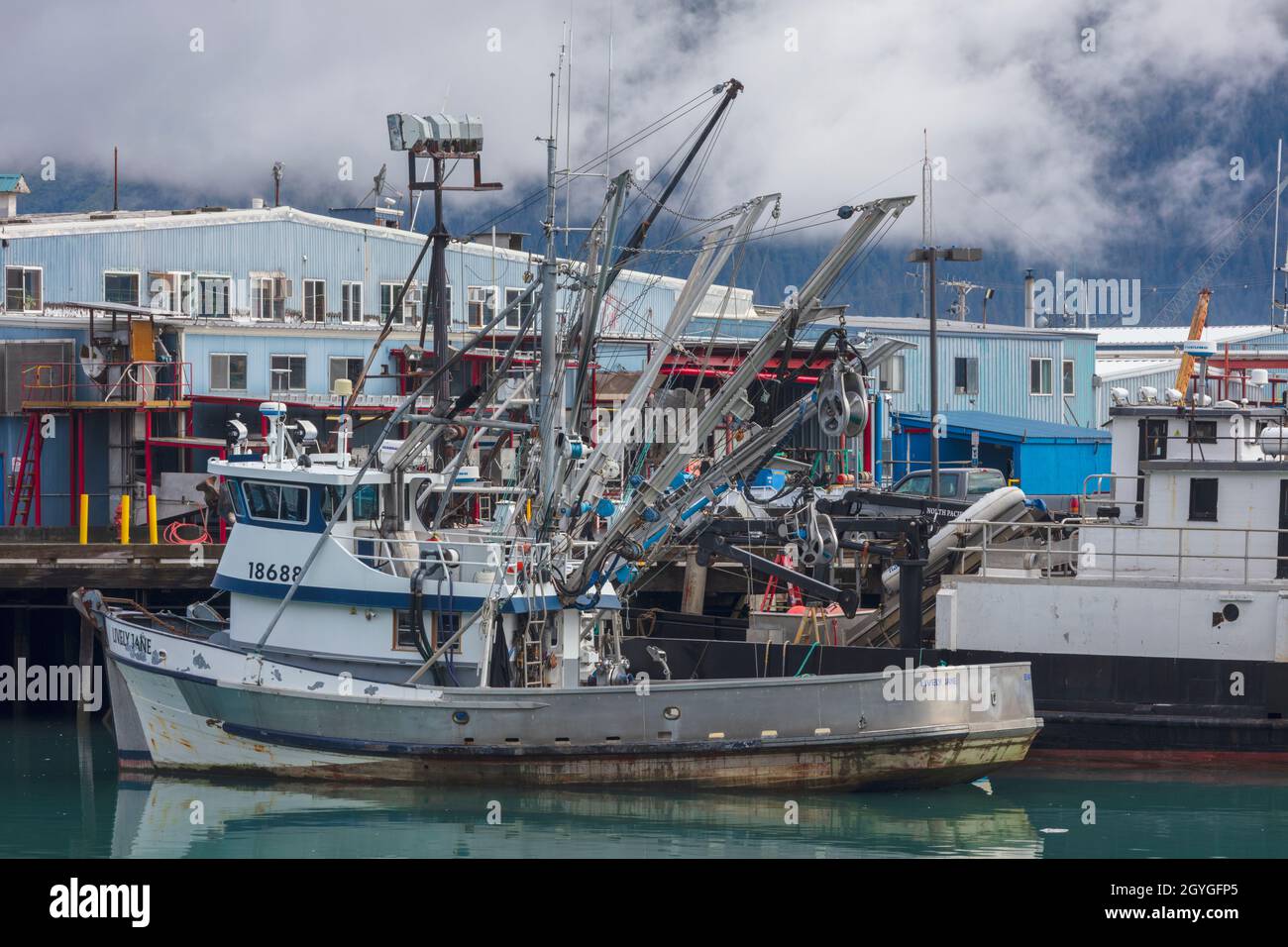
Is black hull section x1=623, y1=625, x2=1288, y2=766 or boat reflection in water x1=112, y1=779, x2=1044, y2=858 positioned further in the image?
black hull section x1=623, y1=625, x2=1288, y2=766

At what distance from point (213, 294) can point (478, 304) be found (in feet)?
21.9

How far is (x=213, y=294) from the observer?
39656 mm

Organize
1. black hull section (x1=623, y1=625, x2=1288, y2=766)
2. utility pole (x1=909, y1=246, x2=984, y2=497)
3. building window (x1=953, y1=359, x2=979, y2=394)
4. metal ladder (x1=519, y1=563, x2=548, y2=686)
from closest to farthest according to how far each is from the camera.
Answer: metal ladder (x1=519, y1=563, x2=548, y2=686)
black hull section (x1=623, y1=625, x2=1288, y2=766)
utility pole (x1=909, y1=246, x2=984, y2=497)
building window (x1=953, y1=359, x2=979, y2=394)

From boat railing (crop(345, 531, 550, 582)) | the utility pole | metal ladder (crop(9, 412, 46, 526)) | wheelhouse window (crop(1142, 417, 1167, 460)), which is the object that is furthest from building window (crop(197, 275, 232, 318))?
wheelhouse window (crop(1142, 417, 1167, 460))

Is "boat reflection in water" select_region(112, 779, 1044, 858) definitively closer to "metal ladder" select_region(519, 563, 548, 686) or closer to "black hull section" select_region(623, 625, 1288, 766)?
"metal ladder" select_region(519, 563, 548, 686)

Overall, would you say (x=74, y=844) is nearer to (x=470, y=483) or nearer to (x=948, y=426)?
(x=470, y=483)

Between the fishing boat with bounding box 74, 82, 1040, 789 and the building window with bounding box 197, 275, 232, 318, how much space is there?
59.2 feet

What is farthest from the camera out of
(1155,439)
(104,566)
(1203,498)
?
(104,566)


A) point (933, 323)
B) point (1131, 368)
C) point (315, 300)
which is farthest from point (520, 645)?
point (1131, 368)

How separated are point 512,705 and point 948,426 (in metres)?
22.5

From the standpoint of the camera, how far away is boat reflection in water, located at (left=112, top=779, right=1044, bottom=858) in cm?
1828

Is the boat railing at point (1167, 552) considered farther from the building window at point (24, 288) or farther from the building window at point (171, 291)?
the building window at point (24, 288)

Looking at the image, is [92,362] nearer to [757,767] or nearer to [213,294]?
[213,294]

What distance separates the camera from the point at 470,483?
23.6m
